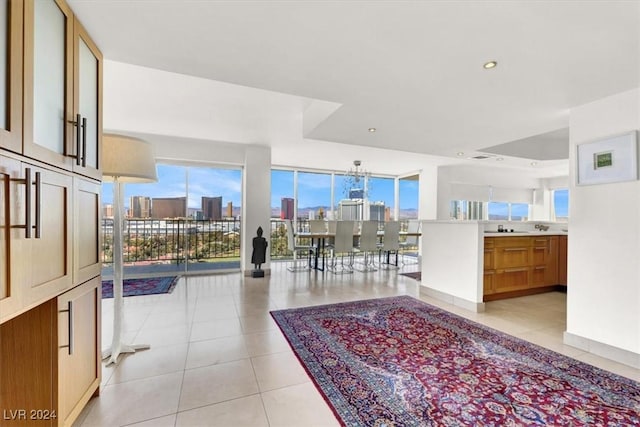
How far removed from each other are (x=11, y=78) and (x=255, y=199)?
453 cm

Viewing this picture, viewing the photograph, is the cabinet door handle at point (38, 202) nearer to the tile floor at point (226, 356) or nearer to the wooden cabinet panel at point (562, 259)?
the tile floor at point (226, 356)

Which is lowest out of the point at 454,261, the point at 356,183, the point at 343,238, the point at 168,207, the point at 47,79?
the point at 454,261

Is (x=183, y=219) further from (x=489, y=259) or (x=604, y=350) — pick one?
(x=604, y=350)

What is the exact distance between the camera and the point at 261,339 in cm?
262

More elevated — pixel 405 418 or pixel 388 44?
pixel 388 44

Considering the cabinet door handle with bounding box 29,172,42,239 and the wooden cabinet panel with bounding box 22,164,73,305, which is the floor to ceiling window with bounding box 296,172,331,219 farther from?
the cabinet door handle with bounding box 29,172,42,239

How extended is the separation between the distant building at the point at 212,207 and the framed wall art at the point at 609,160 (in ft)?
18.1

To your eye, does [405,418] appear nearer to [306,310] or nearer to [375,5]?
[306,310]

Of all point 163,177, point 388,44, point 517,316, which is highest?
point 388,44

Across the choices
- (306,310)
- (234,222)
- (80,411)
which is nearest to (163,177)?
(234,222)

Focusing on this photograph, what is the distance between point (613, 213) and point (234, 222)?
223 inches

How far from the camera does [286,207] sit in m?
7.39

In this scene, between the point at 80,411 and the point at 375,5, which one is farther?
the point at 80,411

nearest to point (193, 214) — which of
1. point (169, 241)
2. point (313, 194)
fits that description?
point (169, 241)
